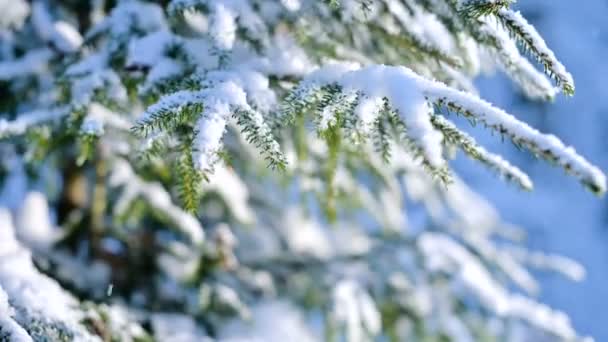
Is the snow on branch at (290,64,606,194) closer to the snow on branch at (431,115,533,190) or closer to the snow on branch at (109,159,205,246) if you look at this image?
the snow on branch at (431,115,533,190)

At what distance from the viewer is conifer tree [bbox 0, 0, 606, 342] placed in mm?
1021

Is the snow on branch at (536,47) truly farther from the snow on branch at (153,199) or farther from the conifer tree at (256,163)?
the snow on branch at (153,199)

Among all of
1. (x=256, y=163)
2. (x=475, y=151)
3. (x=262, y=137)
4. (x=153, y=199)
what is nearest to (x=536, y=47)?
(x=475, y=151)

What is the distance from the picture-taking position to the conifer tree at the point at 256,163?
1.02 metres

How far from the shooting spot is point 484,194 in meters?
6.61

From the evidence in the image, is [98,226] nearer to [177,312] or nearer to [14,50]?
[177,312]

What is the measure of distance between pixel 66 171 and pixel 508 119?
1.66 m

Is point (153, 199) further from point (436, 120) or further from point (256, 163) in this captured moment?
point (436, 120)

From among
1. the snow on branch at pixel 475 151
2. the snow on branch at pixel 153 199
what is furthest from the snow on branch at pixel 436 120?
the snow on branch at pixel 153 199

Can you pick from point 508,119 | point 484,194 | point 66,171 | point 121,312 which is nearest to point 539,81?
point 508,119

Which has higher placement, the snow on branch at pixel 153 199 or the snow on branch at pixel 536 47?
the snow on branch at pixel 536 47

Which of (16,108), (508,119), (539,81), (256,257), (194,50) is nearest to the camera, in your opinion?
(508,119)

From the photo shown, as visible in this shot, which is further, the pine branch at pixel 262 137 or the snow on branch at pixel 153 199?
the snow on branch at pixel 153 199

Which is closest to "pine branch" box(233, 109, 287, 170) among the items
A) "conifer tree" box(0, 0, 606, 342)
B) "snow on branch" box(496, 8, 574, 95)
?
"conifer tree" box(0, 0, 606, 342)
